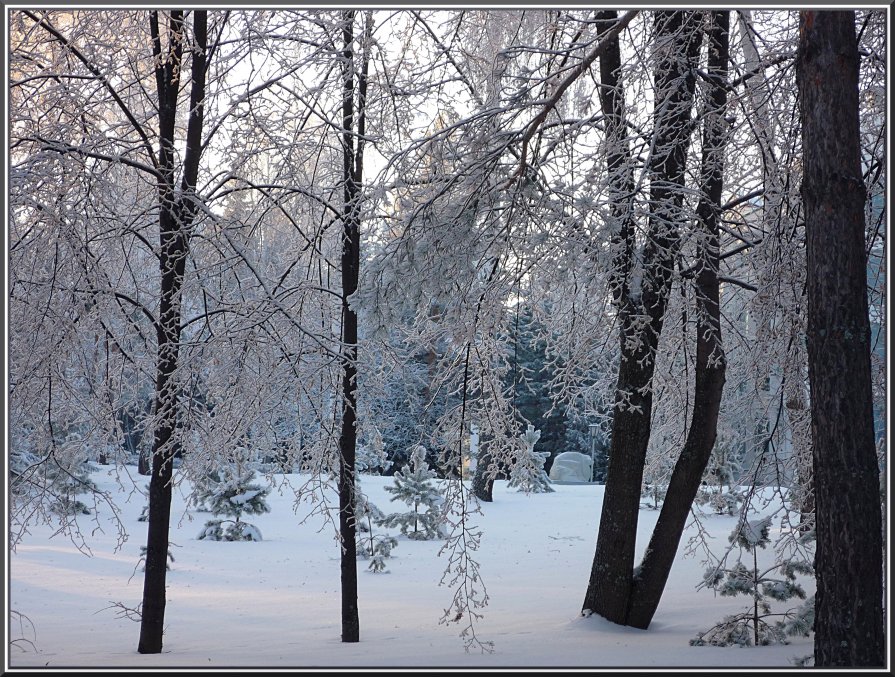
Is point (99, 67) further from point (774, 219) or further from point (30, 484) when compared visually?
point (774, 219)

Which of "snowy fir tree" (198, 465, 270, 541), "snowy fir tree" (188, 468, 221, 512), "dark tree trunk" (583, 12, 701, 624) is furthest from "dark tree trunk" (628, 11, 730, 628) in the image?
"snowy fir tree" (198, 465, 270, 541)

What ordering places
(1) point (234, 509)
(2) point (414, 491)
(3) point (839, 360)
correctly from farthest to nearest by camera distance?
(1) point (234, 509)
(2) point (414, 491)
(3) point (839, 360)

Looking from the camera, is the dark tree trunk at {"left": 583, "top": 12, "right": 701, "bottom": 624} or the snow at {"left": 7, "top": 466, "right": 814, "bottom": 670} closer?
the snow at {"left": 7, "top": 466, "right": 814, "bottom": 670}

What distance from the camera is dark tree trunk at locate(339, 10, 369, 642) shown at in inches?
255

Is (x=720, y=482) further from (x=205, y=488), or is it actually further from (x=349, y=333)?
(x=205, y=488)

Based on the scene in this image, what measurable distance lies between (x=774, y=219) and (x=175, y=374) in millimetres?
4178

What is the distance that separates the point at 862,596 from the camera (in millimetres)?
3812

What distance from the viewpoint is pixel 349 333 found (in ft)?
22.6

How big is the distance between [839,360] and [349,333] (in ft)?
13.1

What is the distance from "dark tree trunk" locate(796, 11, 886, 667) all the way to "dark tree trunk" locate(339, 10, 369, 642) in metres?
3.47

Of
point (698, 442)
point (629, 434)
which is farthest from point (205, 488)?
point (698, 442)

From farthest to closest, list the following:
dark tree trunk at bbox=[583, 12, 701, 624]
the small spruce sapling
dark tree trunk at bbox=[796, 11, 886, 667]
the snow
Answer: the small spruce sapling < dark tree trunk at bbox=[583, 12, 701, 624] < the snow < dark tree trunk at bbox=[796, 11, 886, 667]

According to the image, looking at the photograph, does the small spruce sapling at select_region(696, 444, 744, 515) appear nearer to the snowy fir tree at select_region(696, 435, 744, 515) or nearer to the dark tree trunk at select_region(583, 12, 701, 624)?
the snowy fir tree at select_region(696, 435, 744, 515)

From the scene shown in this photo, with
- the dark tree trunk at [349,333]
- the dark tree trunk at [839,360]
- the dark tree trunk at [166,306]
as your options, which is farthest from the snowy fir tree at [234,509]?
the dark tree trunk at [839,360]
